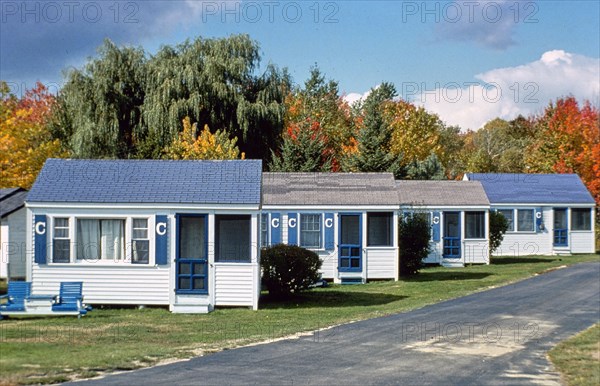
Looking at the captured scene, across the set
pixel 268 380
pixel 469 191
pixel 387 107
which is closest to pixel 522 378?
pixel 268 380

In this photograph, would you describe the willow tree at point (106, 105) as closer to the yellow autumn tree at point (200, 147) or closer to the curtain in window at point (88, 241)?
the yellow autumn tree at point (200, 147)

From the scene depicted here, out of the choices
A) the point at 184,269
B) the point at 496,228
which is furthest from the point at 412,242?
the point at 184,269

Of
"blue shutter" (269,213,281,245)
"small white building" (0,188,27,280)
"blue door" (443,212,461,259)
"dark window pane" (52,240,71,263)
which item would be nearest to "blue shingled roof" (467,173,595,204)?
"blue door" (443,212,461,259)

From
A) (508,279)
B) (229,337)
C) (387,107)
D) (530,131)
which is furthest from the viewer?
(530,131)

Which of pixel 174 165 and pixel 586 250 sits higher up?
pixel 174 165

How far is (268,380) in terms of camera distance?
1225cm

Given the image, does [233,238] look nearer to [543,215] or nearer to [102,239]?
[102,239]

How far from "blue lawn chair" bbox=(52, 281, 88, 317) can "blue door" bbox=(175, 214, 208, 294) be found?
2.75 metres

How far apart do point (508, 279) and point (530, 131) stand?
5872cm

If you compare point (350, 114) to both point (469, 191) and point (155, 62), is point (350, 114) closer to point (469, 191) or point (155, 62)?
point (155, 62)

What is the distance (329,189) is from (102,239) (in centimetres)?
1189

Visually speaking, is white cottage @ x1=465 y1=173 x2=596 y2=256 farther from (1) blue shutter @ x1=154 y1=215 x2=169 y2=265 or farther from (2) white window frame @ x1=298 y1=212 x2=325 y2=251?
(1) blue shutter @ x1=154 y1=215 x2=169 y2=265

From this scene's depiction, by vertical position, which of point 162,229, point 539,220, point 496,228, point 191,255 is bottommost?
point 191,255

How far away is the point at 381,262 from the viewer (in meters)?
30.9
